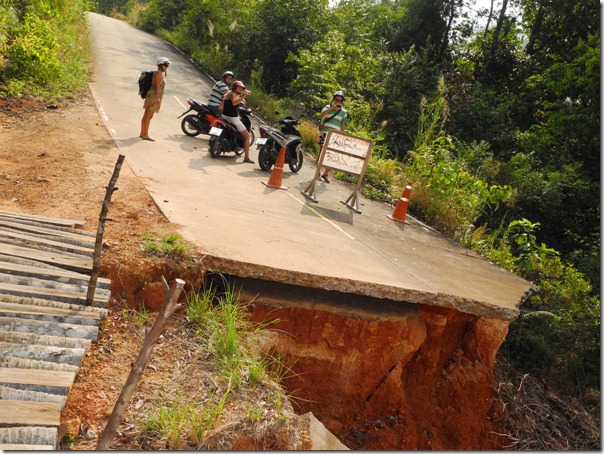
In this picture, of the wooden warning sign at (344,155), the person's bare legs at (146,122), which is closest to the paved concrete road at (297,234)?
the person's bare legs at (146,122)

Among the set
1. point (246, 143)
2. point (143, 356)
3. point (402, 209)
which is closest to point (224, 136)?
point (246, 143)

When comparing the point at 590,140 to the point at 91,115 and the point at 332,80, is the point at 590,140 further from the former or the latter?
the point at 91,115

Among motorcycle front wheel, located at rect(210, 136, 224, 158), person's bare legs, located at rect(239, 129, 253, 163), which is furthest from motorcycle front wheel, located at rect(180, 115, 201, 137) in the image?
person's bare legs, located at rect(239, 129, 253, 163)

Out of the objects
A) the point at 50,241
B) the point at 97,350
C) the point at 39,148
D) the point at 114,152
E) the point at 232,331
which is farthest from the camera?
the point at 114,152

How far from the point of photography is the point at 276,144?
12125 millimetres

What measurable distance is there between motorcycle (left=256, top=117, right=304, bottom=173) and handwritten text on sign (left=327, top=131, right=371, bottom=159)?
1.26 meters

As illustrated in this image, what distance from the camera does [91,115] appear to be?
Result: 13.0 metres

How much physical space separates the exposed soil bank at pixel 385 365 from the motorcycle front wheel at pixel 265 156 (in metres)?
5.42

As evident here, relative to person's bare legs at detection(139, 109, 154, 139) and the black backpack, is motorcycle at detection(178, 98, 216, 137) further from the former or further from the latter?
the black backpack

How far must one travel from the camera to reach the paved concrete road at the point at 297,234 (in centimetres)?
669

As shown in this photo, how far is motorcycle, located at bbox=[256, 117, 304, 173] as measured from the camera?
12.0m

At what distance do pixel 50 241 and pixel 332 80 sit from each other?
13.3 metres

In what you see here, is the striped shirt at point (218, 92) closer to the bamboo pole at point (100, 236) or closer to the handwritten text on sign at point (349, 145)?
the handwritten text on sign at point (349, 145)

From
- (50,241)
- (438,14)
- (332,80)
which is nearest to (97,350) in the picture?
(50,241)
